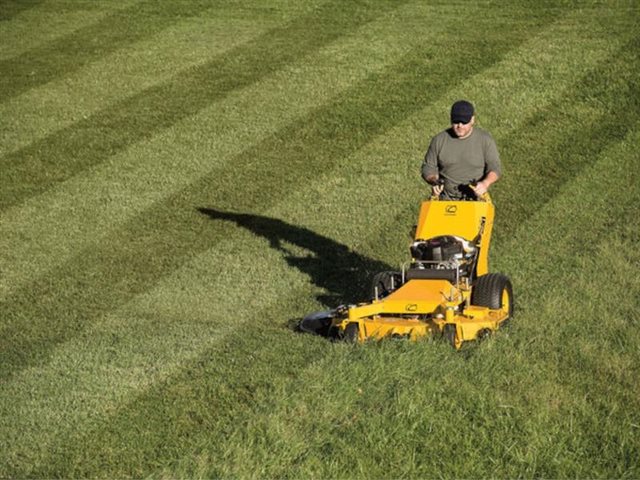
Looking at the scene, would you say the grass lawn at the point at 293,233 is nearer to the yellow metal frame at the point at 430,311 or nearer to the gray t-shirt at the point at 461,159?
the yellow metal frame at the point at 430,311

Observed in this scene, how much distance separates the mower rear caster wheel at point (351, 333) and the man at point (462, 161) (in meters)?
1.73

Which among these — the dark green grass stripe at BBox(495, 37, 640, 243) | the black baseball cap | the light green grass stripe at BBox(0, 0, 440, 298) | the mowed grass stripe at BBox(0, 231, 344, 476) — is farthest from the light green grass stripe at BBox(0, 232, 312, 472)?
the dark green grass stripe at BBox(495, 37, 640, 243)

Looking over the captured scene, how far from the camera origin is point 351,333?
11219 millimetres

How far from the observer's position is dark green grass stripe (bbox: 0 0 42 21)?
2572 centimetres

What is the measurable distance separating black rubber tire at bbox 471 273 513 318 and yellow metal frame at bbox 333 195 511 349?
63 mm

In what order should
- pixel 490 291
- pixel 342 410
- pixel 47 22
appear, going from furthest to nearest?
pixel 47 22 < pixel 490 291 < pixel 342 410

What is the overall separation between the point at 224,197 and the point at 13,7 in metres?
10.7

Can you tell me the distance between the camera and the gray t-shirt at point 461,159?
12.4m

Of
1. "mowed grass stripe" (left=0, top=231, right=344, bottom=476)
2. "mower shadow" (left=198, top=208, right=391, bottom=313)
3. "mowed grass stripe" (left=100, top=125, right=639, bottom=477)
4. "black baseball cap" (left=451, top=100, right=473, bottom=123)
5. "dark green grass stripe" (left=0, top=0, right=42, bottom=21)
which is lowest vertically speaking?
"dark green grass stripe" (left=0, top=0, right=42, bottom=21)

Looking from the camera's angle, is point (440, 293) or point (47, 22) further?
point (47, 22)

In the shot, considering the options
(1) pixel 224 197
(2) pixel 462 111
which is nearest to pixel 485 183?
(2) pixel 462 111

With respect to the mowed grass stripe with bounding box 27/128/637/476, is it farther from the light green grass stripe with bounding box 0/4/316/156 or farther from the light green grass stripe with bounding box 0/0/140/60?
the light green grass stripe with bounding box 0/0/140/60

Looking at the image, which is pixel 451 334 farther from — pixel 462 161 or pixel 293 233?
pixel 293 233

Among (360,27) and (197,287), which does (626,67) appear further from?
(197,287)
